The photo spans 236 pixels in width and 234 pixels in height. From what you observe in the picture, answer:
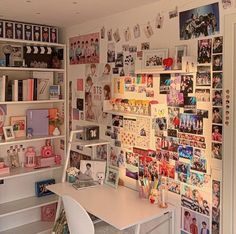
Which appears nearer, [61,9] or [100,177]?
[61,9]

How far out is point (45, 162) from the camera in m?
3.36

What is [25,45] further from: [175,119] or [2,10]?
[175,119]

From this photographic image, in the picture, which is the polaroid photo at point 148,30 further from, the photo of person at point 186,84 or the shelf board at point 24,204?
the shelf board at point 24,204

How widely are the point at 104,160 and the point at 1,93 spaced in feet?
3.83

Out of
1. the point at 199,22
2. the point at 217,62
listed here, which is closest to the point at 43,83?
the point at 199,22

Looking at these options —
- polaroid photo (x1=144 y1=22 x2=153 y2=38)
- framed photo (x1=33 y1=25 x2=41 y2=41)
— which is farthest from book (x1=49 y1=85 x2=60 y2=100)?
polaroid photo (x1=144 y1=22 x2=153 y2=38)

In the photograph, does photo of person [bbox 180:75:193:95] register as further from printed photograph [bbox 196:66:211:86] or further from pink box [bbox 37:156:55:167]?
pink box [bbox 37:156:55:167]

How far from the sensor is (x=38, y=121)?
332 cm

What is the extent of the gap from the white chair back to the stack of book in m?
1.37

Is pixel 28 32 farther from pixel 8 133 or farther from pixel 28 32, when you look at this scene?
pixel 8 133

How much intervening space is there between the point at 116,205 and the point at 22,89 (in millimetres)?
1565

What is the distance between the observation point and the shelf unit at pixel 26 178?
10.3ft

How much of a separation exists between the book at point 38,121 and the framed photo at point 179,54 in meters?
1.73

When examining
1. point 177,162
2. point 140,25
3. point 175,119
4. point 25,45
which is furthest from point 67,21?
point 177,162
